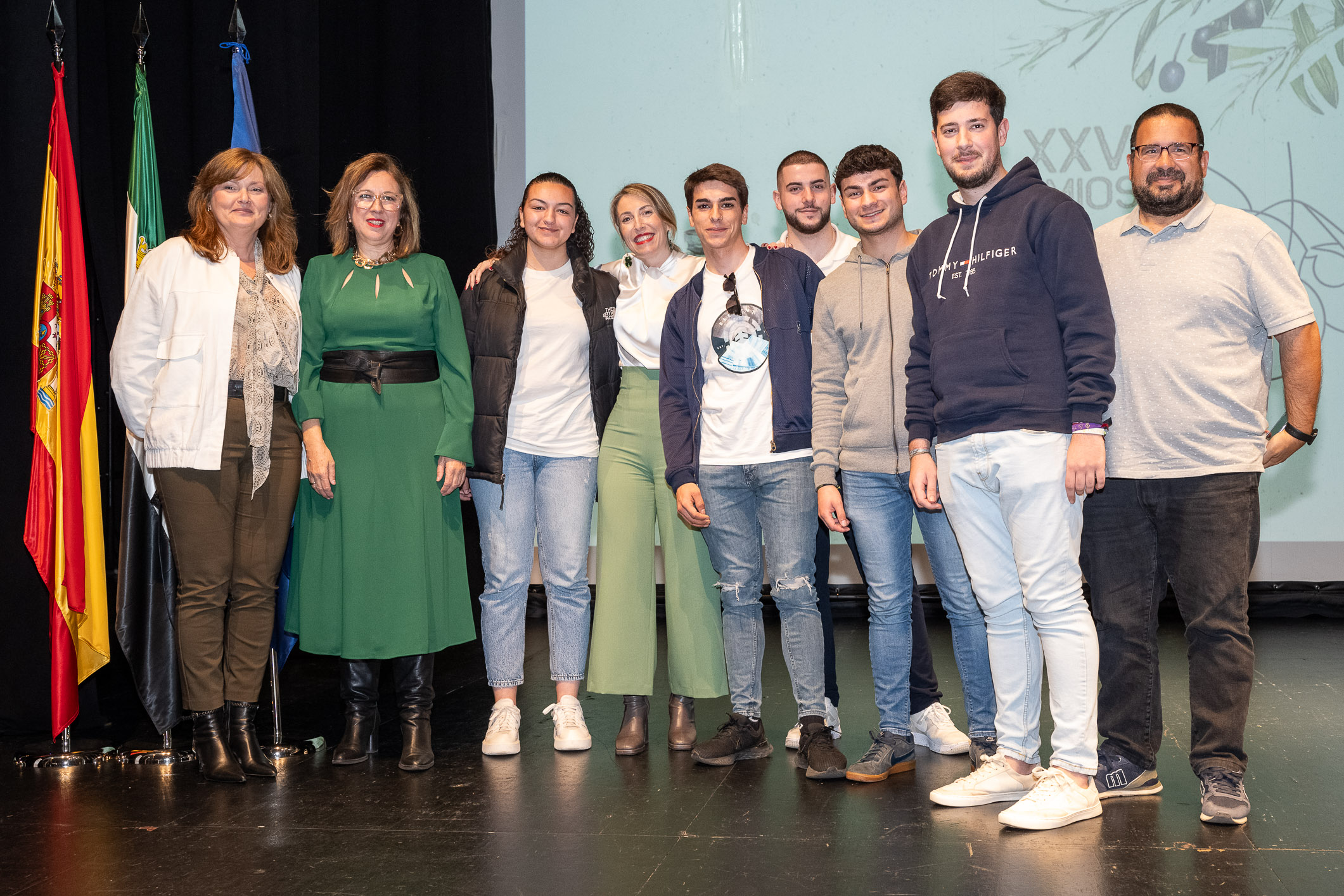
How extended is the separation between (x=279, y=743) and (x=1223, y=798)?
7.77 feet

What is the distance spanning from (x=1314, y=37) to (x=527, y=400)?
13.3ft

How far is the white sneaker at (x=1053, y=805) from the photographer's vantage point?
2160 millimetres

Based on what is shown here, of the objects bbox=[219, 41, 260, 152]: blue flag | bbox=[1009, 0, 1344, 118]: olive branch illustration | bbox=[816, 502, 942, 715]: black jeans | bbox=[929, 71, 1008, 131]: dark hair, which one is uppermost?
bbox=[1009, 0, 1344, 118]: olive branch illustration

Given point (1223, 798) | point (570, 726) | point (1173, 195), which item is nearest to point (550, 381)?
point (570, 726)

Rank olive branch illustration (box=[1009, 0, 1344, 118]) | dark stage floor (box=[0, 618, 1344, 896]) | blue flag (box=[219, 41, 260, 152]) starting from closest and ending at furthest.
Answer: dark stage floor (box=[0, 618, 1344, 896]), blue flag (box=[219, 41, 260, 152]), olive branch illustration (box=[1009, 0, 1344, 118])

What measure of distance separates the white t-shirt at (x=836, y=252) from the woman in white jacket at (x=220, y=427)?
144cm

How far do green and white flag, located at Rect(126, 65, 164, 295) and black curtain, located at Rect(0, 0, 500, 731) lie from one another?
0.52 ft

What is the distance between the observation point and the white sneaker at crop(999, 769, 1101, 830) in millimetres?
2160

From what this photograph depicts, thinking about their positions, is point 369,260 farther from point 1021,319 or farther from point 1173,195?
point 1173,195

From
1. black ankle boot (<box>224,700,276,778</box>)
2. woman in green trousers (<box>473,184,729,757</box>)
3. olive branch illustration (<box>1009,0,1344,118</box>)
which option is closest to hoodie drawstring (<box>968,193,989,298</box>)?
woman in green trousers (<box>473,184,729,757</box>)

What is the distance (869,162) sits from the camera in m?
2.54

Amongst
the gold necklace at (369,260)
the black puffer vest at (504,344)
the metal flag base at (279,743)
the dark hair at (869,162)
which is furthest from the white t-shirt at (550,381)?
the metal flag base at (279,743)

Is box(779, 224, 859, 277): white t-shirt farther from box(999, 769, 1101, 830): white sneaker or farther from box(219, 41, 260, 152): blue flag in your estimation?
box(219, 41, 260, 152): blue flag

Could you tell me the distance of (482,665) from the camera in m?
4.33
